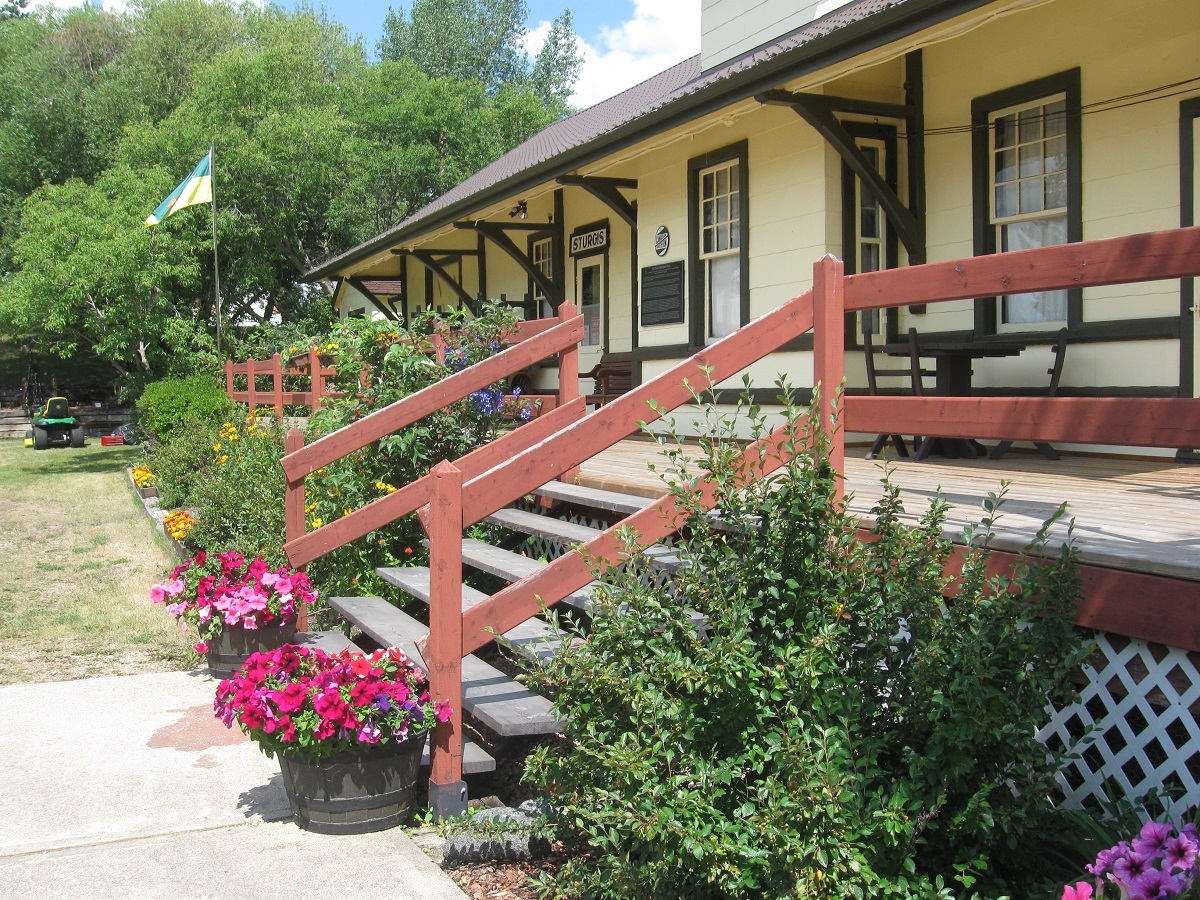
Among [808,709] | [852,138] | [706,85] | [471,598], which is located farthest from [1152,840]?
[706,85]

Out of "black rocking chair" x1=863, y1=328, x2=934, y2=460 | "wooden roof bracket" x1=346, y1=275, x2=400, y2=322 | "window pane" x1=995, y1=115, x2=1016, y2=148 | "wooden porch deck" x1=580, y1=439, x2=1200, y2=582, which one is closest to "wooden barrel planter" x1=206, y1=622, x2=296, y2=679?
"wooden porch deck" x1=580, y1=439, x2=1200, y2=582

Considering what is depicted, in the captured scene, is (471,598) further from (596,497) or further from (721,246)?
(721,246)

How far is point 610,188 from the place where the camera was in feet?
37.8

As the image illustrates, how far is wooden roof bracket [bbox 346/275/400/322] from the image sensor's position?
2167 cm

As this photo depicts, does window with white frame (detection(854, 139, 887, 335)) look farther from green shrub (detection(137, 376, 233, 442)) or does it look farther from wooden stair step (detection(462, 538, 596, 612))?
green shrub (detection(137, 376, 233, 442))

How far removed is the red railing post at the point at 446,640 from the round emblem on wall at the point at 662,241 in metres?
7.29

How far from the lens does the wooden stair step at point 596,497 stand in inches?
209

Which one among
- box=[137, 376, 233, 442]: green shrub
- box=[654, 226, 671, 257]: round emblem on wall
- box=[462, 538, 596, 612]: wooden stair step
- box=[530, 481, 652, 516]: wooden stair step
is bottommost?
box=[462, 538, 596, 612]: wooden stair step

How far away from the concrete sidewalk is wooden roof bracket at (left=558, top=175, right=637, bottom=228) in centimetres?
759

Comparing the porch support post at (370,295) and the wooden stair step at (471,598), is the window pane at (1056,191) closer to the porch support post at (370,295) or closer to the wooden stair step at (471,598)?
the wooden stair step at (471,598)

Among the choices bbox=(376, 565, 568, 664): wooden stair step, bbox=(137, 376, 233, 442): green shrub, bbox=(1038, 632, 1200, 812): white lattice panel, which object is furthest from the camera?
bbox=(137, 376, 233, 442): green shrub

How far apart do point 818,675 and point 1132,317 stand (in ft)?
16.9

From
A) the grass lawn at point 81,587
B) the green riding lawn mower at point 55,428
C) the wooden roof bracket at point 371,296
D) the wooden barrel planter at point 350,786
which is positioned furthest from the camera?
the green riding lawn mower at point 55,428

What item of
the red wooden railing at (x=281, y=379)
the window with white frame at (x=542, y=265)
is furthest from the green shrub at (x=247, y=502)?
the window with white frame at (x=542, y=265)
